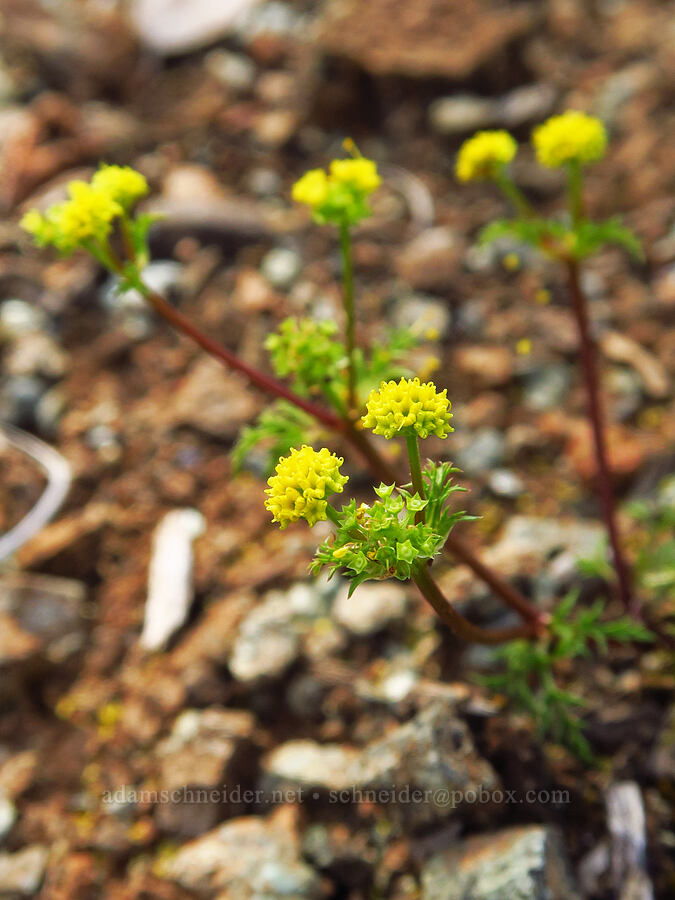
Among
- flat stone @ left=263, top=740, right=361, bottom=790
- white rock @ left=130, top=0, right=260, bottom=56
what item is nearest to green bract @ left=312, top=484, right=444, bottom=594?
flat stone @ left=263, top=740, right=361, bottom=790

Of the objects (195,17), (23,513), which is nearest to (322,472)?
(23,513)

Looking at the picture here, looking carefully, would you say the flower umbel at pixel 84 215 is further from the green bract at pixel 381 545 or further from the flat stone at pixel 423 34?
the flat stone at pixel 423 34

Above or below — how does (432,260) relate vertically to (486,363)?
above

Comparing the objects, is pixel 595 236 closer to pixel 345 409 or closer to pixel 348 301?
pixel 348 301

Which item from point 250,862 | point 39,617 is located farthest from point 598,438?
point 39,617

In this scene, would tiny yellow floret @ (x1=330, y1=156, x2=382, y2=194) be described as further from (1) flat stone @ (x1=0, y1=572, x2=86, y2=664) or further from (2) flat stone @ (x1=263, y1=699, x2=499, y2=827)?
(1) flat stone @ (x1=0, y1=572, x2=86, y2=664)

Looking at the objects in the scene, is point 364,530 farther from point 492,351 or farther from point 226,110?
point 226,110
